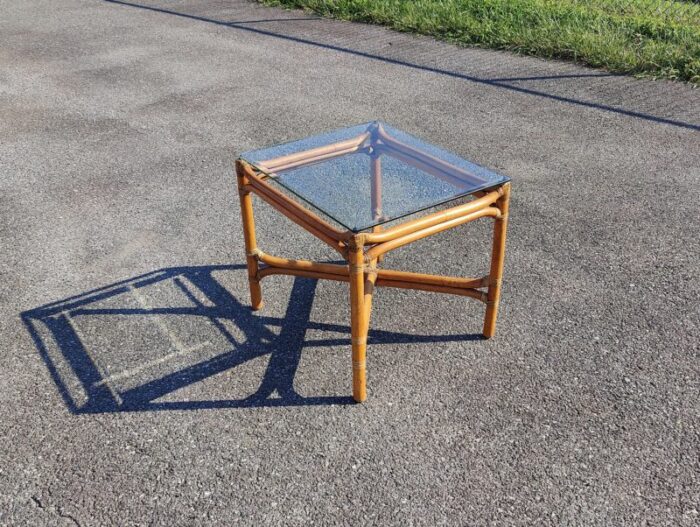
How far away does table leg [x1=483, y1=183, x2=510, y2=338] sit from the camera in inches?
101

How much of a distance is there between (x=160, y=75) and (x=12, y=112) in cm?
133

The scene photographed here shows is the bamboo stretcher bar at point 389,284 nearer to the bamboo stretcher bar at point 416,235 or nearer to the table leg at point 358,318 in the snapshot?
the table leg at point 358,318

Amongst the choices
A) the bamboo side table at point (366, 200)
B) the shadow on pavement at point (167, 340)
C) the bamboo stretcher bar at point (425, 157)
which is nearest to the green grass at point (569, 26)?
the bamboo stretcher bar at point (425, 157)

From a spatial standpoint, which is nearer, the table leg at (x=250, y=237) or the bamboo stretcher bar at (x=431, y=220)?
the bamboo stretcher bar at (x=431, y=220)

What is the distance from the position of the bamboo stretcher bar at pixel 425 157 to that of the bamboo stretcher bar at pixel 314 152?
0.25ft

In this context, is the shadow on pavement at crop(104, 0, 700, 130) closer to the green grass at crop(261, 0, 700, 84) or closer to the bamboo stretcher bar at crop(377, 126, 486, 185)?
the green grass at crop(261, 0, 700, 84)

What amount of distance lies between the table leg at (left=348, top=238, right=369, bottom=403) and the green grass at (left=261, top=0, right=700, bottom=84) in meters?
4.44

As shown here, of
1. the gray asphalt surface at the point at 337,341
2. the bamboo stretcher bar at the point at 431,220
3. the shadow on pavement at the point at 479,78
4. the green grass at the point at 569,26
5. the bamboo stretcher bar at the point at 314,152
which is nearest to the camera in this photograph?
the gray asphalt surface at the point at 337,341

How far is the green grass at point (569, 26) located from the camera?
5914 millimetres

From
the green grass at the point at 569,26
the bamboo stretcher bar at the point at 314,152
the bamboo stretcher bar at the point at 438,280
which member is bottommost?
the bamboo stretcher bar at the point at 438,280

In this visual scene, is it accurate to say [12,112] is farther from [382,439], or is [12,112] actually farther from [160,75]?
[382,439]

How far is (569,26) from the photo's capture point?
6.68 m

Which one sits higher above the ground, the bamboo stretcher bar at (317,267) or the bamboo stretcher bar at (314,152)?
the bamboo stretcher bar at (314,152)

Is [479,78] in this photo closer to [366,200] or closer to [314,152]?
[314,152]
